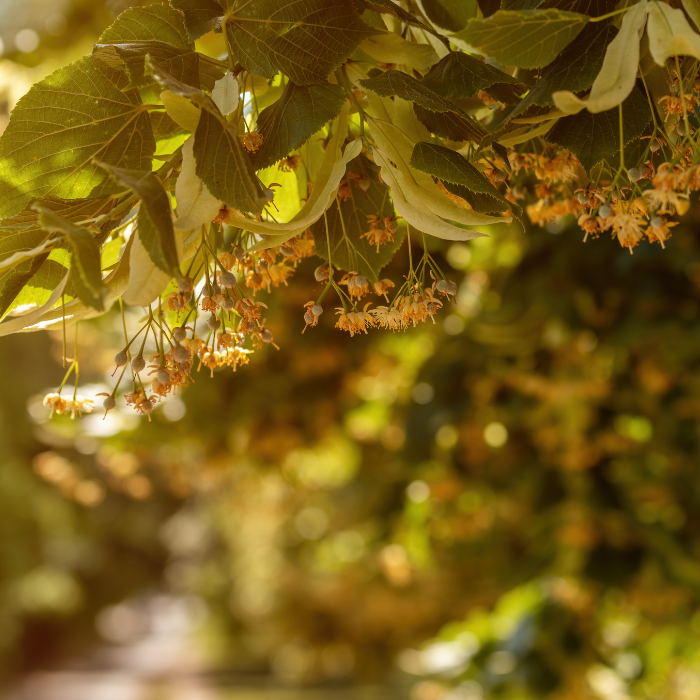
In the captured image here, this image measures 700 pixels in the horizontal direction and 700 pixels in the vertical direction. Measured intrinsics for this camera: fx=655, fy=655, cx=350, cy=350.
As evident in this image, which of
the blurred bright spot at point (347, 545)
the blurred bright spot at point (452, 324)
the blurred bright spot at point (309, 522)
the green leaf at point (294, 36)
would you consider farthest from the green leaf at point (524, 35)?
the blurred bright spot at point (309, 522)

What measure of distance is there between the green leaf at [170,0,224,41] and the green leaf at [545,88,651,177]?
0.30m

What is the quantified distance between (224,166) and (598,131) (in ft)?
1.01

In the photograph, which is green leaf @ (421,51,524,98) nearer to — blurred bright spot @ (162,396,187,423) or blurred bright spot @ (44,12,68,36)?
blurred bright spot @ (162,396,187,423)

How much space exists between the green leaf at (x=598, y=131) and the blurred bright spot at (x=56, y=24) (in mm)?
2256

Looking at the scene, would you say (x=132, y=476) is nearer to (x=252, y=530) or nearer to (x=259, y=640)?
(x=252, y=530)

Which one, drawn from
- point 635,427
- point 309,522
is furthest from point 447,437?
point 309,522

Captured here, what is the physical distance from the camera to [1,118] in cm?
240

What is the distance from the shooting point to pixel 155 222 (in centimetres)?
44

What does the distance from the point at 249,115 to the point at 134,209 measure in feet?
0.60

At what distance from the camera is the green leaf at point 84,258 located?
0.43 m

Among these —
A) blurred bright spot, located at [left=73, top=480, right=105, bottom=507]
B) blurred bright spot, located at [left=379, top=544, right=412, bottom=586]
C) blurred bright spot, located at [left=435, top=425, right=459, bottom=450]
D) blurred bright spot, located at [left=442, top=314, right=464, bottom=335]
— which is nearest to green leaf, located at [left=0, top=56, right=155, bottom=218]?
blurred bright spot, located at [left=435, top=425, right=459, bottom=450]

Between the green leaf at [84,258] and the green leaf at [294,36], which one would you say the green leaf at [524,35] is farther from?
the green leaf at [84,258]

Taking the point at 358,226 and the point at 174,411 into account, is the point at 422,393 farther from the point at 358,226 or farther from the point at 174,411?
the point at 358,226

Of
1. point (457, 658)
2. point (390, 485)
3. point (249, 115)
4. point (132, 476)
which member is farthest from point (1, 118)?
point (457, 658)
